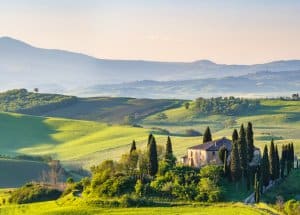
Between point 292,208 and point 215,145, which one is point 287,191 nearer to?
point 215,145

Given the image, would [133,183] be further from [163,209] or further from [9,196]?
[9,196]

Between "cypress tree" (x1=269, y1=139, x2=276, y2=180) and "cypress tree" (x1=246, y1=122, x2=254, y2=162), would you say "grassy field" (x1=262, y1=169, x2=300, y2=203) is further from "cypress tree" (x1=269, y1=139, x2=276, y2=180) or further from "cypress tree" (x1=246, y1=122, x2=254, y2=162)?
"cypress tree" (x1=246, y1=122, x2=254, y2=162)

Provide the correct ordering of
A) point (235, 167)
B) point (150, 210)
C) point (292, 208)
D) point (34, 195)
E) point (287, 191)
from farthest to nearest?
Answer: point (34, 195) < point (287, 191) < point (235, 167) < point (150, 210) < point (292, 208)

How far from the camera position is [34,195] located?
9244 cm

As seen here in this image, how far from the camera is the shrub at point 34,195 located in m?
91.4

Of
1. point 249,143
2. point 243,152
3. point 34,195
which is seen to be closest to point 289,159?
point 249,143

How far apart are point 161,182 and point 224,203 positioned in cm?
917

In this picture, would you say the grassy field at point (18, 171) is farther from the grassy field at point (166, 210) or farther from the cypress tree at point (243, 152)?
the cypress tree at point (243, 152)

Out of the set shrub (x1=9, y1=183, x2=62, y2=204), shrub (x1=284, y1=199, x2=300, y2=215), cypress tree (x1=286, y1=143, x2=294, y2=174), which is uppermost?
cypress tree (x1=286, y1=143, x2=294, y2=174)

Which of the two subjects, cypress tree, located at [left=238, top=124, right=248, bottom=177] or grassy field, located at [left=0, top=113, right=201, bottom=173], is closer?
cypress tree, located at [left=238, top=124, right=248, bottom=177]

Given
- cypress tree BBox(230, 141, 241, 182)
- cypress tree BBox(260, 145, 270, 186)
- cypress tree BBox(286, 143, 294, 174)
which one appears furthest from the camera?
cypress tree BBox(286, 143, 294, 174)

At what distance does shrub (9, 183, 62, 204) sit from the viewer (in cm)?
Answer: 9138

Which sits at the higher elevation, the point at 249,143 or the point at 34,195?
the point at 249,143

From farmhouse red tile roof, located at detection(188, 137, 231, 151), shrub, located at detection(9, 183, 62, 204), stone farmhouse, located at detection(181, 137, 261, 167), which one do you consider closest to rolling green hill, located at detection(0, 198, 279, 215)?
shrub, located at detection(9, 183, 62, 204)
